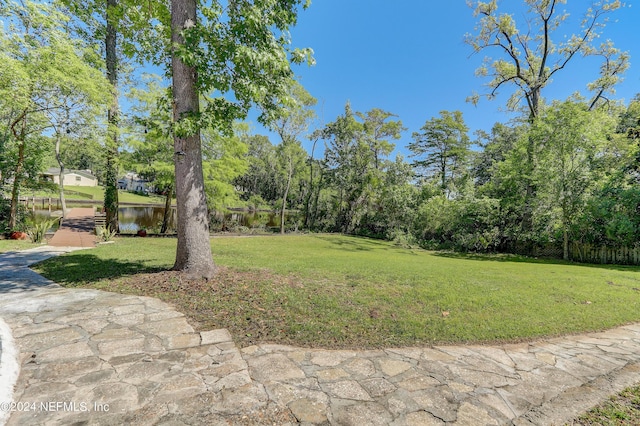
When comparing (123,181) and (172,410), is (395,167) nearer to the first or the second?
(172,410)

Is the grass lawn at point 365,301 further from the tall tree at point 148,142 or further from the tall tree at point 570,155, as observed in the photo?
the tall tree at point 570,155

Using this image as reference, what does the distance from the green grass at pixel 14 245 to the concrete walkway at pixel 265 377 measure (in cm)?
552

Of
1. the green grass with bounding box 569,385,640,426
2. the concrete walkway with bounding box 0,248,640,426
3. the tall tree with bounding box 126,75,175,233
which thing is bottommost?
the green grass with bounding box 569,385,640,426

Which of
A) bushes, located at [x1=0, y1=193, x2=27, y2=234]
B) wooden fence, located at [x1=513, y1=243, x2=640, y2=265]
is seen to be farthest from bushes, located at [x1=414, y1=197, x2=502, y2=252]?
bushes, located at [x1=0, y1=193, x2=27, y2=234]

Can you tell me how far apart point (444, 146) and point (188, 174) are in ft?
77.3

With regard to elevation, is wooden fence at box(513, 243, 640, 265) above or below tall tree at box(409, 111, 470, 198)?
below

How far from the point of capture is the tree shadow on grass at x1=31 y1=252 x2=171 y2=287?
192 inches

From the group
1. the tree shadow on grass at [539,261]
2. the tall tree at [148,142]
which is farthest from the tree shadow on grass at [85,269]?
the tree shadow on grass at [539,261]

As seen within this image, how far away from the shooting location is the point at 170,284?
4395mm

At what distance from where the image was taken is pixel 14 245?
776 centimetres

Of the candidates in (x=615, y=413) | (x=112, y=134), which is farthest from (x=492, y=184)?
(x=112, y=134)

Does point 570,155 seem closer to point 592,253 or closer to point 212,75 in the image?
point 592,253

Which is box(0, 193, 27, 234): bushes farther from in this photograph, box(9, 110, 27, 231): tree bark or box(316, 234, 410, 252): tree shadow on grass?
box(316, 234, 410, 252): tree shadow on grass

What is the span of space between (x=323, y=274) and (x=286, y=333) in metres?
2.75
